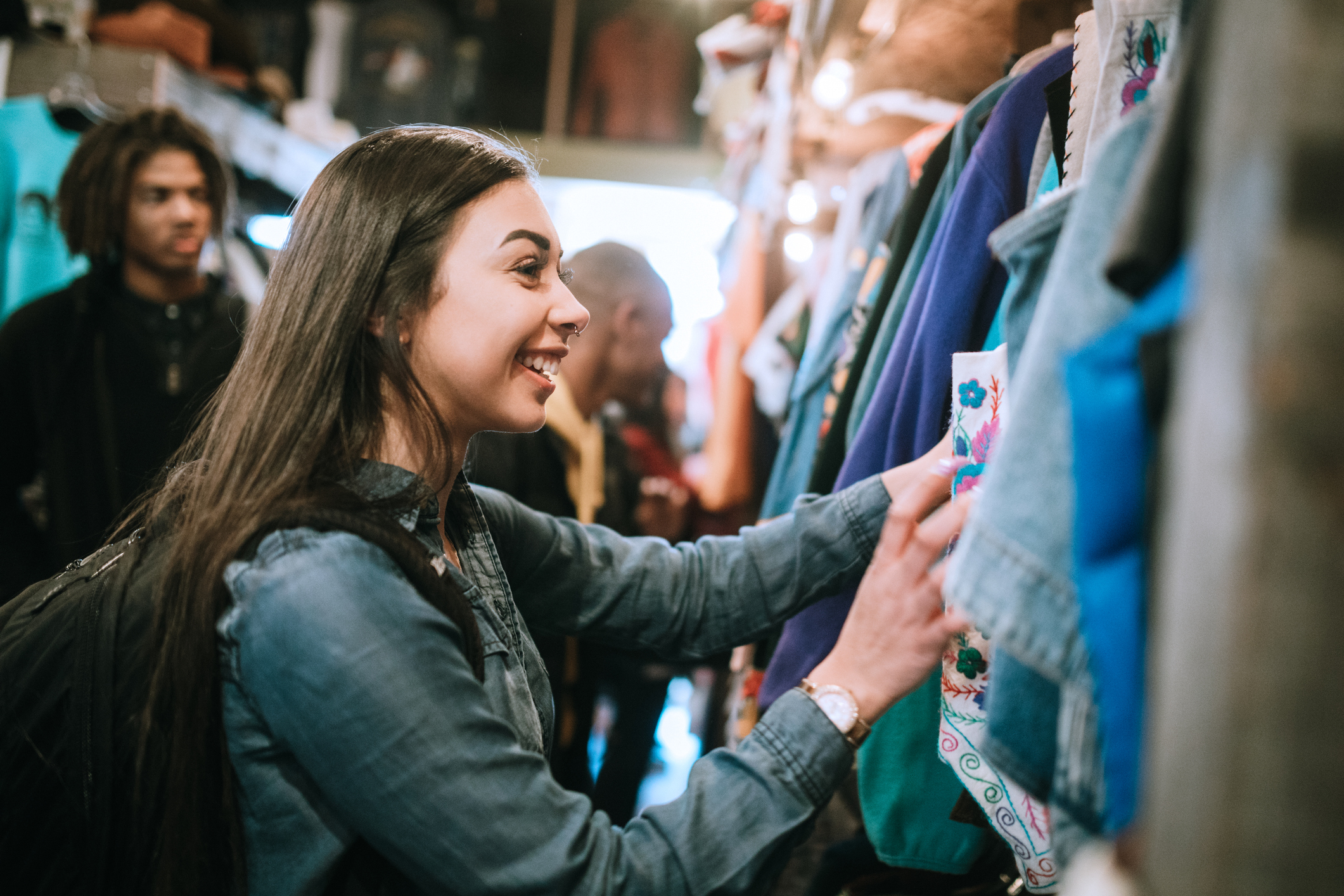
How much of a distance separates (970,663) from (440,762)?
50cm

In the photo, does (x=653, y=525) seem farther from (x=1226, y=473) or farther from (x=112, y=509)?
(x=1226, y=473)

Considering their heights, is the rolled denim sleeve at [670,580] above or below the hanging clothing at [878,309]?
below

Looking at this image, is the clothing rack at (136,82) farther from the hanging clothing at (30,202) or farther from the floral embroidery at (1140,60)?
the floral embroidery at (1140,60)

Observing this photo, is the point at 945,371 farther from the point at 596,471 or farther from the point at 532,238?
the point at 596,471

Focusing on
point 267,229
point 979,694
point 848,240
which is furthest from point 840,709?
point 267,229

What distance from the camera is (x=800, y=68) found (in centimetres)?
186

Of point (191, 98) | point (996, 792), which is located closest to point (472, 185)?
point (996, 792)

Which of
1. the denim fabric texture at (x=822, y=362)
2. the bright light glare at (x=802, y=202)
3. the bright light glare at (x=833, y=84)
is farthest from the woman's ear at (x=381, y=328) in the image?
the bright light glare at (x=802, y=202)

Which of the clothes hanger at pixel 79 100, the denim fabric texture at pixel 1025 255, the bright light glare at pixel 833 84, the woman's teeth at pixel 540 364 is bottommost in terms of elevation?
the woman's teeth at pixel 540 364

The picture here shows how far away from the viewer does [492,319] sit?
902 millimetres

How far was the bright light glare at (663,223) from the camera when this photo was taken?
14.5 feet

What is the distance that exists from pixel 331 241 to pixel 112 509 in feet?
3.81

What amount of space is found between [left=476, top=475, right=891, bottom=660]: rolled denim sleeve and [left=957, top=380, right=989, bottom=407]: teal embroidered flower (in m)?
0.25

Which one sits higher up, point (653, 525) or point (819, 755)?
point (819, 755)
